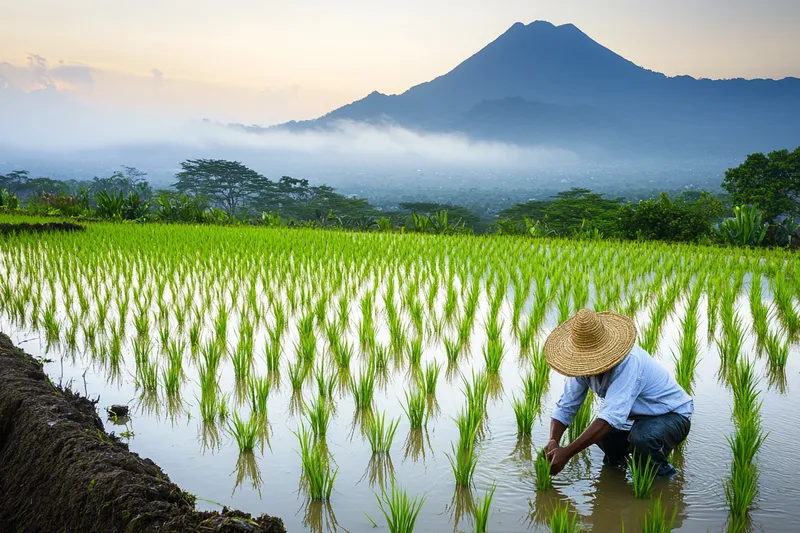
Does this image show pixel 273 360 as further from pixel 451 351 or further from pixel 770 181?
pixel 770 181

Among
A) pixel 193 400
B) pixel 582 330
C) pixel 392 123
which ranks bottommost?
pixel 193 400

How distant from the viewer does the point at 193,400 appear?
3.33 metres

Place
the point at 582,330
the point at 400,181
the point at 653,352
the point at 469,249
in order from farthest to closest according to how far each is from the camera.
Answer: the point at 400,181, the point at 469,249, the point at 653,352, the point at 582,330

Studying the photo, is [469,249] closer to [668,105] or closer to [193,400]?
[193,400]

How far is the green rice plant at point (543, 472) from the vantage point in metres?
2.32

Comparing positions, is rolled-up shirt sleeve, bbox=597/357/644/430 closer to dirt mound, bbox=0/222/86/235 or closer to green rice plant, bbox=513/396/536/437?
green rice plant, bbox=513/396/536/437

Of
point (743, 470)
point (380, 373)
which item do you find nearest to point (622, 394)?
point (743, 470)

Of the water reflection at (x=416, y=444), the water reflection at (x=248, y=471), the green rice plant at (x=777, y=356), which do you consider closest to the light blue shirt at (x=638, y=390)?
the water reflection at (x=416, y=444)

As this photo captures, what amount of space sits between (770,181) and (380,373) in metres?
26.0

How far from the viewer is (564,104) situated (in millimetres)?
187750

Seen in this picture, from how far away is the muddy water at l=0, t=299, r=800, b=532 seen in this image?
86.7 inches

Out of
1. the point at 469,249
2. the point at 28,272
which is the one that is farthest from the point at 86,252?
Result: the point at 469,249

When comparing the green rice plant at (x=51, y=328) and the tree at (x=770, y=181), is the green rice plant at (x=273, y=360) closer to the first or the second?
the green rice plant at (x=51, y=328)

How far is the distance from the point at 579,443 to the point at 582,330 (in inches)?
15.8
